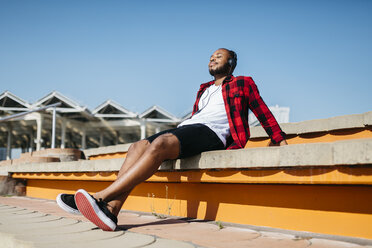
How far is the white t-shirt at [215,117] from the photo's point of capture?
2741 millimetres

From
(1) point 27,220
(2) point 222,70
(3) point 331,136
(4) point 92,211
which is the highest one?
(2) point 222,70

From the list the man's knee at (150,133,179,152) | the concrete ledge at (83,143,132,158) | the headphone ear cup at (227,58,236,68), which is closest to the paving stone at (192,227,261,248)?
the man's knee at (150,133,179,152)

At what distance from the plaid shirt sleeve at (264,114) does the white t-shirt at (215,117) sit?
0.25m

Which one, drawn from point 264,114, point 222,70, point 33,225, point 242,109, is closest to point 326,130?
point 264,114

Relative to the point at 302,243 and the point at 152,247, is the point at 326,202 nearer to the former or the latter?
the point at 302,243

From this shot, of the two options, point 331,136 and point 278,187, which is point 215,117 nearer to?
point 278,187

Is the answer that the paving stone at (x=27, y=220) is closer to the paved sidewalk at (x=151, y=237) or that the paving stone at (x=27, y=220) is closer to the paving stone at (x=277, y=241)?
the paved sidewalk at (x=151, y=237)

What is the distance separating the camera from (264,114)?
2732 millimetres

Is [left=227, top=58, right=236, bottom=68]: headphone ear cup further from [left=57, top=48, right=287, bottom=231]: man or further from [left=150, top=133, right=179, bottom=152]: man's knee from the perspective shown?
[left=150, top=133, right=179, bottom=152]: man's knee

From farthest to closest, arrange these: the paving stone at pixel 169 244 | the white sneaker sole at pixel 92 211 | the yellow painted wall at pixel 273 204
→ the white sneaker sole at pixel 92 211 → the yellow painted wall at pixel 273 204 → the paving stone at pixel 169 244

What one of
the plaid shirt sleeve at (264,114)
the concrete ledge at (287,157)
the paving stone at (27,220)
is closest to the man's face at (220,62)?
the plaid shirt sleeve at (264,114)

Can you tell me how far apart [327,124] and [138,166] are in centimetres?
206

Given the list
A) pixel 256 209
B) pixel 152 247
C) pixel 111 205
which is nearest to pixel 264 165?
pixel 256 209

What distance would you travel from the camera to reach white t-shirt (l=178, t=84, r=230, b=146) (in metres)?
2.74
